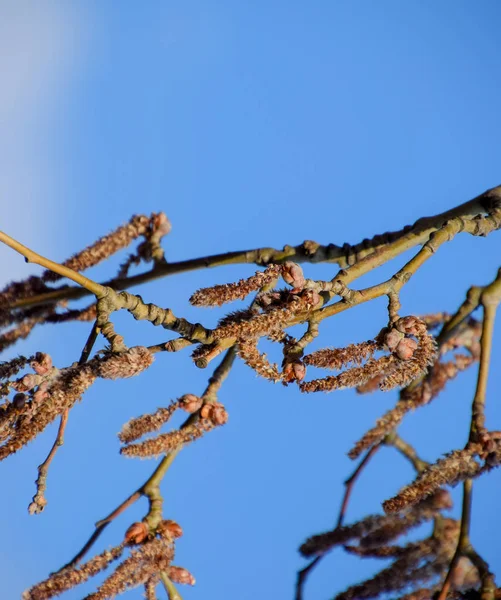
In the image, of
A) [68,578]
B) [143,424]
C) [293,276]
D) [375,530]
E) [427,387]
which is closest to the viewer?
[293,276]

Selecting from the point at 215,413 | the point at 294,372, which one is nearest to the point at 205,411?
the point at 215,413

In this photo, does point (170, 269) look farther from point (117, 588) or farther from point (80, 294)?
point (117, 588)

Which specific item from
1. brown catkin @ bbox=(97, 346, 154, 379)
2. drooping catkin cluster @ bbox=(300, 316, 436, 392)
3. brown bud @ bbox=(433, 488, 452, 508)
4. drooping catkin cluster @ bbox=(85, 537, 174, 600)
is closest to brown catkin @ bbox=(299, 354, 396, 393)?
drooping catkin cluster @ bbox=(300, 316, 436, 392)

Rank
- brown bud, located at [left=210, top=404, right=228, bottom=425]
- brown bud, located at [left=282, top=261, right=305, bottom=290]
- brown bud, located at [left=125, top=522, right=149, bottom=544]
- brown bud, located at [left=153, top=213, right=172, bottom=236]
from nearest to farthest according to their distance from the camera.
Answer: brown bud, located at [left=282, top=261, right=305, bottom=290]
brown bud, located at [left=210, top=404, right=228, bottom=425]
brown bud, located at [left=125, top=522, right=149, bottom=544]
brown bud, located at [left=153, top=213, right=172, bottom=236]

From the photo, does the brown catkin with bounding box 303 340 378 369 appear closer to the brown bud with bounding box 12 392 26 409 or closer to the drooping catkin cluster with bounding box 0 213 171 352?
the brown bud with bounding box 12 392 26 409

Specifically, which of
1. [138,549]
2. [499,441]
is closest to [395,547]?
[499,441]

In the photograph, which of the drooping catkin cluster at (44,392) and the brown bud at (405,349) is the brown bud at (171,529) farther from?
the brown bud at (405,349)

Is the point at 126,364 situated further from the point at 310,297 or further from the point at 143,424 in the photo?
the point at 310,297

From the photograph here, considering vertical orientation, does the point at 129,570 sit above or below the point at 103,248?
below
